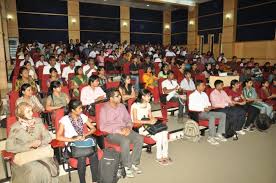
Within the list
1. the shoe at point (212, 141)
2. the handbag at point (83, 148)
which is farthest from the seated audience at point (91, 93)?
the shoe at point (212, 141)

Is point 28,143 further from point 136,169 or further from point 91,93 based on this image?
point 91,93

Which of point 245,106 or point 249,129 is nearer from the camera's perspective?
point 249,129

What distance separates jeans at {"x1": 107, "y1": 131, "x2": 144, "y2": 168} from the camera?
9.91ft

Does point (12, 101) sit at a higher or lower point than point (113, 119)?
higher

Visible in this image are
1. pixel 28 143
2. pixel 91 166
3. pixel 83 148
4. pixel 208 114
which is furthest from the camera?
pixel 208 114

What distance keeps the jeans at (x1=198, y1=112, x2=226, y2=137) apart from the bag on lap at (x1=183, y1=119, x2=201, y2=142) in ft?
0.73

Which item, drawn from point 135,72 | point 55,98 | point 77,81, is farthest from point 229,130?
point 135,72

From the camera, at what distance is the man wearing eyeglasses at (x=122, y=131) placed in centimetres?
304

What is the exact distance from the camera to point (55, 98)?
3.99 meters

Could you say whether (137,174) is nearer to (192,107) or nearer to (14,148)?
(14,148)

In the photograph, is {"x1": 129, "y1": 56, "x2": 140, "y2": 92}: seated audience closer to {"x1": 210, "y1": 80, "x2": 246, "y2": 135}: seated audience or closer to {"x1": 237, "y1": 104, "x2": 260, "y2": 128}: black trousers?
{"x1": 210, "y1": 80, "x2": 246, "y2": 135}: seated audience

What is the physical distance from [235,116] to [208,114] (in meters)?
0.64

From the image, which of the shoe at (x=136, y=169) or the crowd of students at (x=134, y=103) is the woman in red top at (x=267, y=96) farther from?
the shoe at (x=136, y=169)

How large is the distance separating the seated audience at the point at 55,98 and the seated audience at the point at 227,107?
2811 mm
